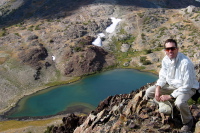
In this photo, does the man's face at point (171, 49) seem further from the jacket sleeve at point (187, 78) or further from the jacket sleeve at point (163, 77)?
the jacket sleeve at point (163, 77)

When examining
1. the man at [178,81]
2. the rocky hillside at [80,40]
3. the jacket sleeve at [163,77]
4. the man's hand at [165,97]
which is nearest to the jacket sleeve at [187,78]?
the man at [178,81]

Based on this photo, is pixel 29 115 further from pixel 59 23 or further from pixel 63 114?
pixel 59 23

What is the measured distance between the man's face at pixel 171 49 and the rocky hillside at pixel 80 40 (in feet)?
210

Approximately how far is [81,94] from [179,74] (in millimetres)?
58547

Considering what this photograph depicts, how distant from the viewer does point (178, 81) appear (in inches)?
450

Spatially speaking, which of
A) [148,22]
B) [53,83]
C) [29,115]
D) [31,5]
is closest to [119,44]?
[148,22]

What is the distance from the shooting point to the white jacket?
10852 millimetres

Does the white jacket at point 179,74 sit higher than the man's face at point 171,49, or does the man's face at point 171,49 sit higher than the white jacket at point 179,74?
the man's face at point 171,49

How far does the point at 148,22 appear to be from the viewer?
12194 cm

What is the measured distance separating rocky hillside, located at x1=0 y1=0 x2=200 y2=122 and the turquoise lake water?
219 inches

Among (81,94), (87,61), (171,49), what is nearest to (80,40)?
(87,61)

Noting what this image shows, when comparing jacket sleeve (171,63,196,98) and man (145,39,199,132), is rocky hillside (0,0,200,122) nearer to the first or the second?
man (145,39,199,132)

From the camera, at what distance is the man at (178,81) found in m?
10.9

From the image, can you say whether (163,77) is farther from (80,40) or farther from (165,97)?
(80,40)
